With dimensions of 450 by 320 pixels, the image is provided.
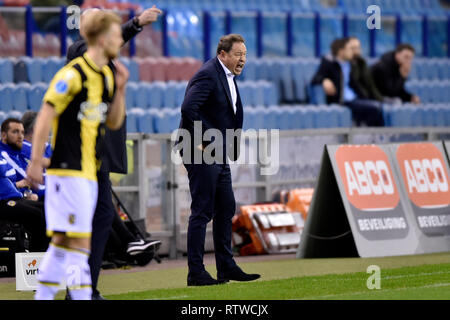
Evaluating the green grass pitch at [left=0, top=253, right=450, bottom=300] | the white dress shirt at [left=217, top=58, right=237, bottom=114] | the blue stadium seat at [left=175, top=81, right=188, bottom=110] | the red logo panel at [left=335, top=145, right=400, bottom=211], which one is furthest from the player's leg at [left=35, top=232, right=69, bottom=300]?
the blue stadium seat at [left=175, top=81, right=188, bottom=110]

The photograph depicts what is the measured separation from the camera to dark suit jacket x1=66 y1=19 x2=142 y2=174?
7624mm

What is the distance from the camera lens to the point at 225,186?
8828 millimetres

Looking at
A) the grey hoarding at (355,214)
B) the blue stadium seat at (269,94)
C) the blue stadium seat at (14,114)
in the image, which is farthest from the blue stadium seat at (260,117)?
the blue stadium seat at (14,114)

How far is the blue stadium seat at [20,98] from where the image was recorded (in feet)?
43.3

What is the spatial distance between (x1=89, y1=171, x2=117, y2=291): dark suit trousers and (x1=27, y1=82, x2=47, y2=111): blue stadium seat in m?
6.18

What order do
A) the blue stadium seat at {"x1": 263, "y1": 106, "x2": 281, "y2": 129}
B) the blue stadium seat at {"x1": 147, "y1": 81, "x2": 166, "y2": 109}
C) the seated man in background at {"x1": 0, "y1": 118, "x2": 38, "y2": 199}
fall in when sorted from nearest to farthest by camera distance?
the seated man in background at {"x1": 0, "y1": 118, "x2": 38, "y2": 199} → the blue stadium seat at {"x1": 147, "y1": 81, "x2": 166, "y2": 109} → the blue stadium seat at {"x1": 263, "y1": 106, "x2": 281, "y2": 129}

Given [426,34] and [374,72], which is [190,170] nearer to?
[374,72]

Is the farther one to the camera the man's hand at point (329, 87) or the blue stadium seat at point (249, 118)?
the man's hand at point (329, 87)

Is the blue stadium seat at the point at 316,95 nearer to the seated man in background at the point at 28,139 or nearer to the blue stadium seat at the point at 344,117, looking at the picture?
the blue stadium seat at the point at 344,117

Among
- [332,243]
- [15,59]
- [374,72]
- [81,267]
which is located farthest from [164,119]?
[81,267]

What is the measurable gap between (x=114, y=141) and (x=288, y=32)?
1095 cm

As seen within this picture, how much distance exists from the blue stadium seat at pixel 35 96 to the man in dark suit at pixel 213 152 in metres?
5.00

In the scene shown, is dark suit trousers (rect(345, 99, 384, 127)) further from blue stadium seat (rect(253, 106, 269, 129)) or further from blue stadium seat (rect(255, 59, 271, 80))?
blue stadium seat (rect(253, 106, 269, 129))

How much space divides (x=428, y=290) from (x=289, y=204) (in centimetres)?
540
